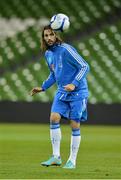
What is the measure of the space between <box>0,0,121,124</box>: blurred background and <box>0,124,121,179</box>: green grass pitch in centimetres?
72

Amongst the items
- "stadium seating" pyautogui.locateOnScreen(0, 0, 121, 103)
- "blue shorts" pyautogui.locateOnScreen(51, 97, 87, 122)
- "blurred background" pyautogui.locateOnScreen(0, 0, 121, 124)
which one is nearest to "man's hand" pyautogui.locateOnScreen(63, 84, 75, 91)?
"blue shorts" pyautogui.locateOnScreen(51, 97, 87, 122)

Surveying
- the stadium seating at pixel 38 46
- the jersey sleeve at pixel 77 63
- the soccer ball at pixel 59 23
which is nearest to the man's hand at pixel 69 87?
the jersey sleeve at pixel 77 63

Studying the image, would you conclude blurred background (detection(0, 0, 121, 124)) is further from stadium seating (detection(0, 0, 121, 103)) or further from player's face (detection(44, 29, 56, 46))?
player's face (detection(44, 29, 56, 46))

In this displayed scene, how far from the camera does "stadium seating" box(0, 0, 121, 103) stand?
21.4 meters

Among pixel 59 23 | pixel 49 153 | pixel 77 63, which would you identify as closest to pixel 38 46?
pixel 49 153

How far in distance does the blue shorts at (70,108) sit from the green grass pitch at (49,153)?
23.3 inches

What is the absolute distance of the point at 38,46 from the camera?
22781mm

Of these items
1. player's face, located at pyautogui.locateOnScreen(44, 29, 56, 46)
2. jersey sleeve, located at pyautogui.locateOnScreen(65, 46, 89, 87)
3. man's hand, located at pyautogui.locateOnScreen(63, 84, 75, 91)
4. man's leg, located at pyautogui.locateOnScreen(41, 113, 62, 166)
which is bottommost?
man's leg, located at pyautogui.locateOnScreen(41, 113, 62, 166)

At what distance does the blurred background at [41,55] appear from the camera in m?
A: 19.8

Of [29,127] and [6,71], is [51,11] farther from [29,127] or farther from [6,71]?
[29,127]

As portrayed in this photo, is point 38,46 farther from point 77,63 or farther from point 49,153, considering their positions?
point 77,63

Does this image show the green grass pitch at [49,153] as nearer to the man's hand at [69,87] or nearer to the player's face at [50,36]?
the man's hand at [69,87]

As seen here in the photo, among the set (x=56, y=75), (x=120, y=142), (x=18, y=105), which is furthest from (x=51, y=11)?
(x=56, y=75)

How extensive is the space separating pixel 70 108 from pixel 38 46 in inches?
575
